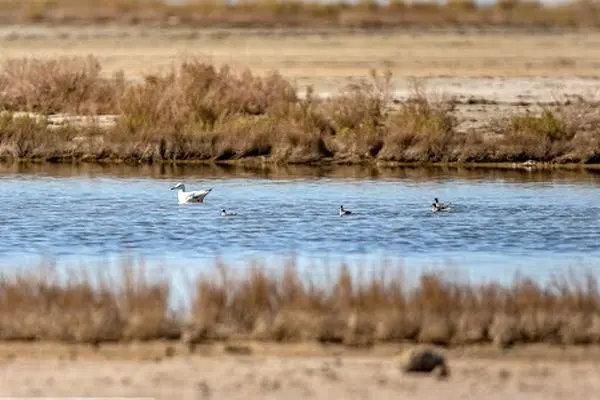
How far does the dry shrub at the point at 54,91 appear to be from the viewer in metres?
37.8

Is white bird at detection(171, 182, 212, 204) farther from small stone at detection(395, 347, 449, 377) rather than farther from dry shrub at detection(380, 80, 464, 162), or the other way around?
small stone at detection(395, 347, 449, 377)

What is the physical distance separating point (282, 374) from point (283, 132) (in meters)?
20.1

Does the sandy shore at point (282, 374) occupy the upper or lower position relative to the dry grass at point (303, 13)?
lower

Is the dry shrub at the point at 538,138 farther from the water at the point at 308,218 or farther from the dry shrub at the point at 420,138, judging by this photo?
the water at the point at 308,218

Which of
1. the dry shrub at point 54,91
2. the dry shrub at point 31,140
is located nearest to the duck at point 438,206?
the dry shrub at point 31,140

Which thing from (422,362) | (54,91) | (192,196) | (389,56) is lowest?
(192,196)

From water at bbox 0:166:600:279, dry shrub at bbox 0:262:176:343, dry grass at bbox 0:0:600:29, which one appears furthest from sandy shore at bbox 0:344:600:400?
dry grass at bbox 0:0:600:29

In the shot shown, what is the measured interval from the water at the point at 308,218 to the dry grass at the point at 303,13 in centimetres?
5700

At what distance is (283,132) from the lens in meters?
33.3

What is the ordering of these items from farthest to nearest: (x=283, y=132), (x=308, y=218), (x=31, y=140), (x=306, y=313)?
1. (x=31, y=140)
2. (x=283, y=132)
3. (x=308, y=218)
4. (x=306, y=313)

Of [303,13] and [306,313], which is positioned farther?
[303,13]

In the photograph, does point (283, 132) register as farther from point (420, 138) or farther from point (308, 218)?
point (308, 218)

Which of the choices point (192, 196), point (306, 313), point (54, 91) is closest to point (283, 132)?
point (54, 91)

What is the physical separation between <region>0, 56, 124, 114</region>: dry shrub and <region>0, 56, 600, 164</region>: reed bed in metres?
1.02
